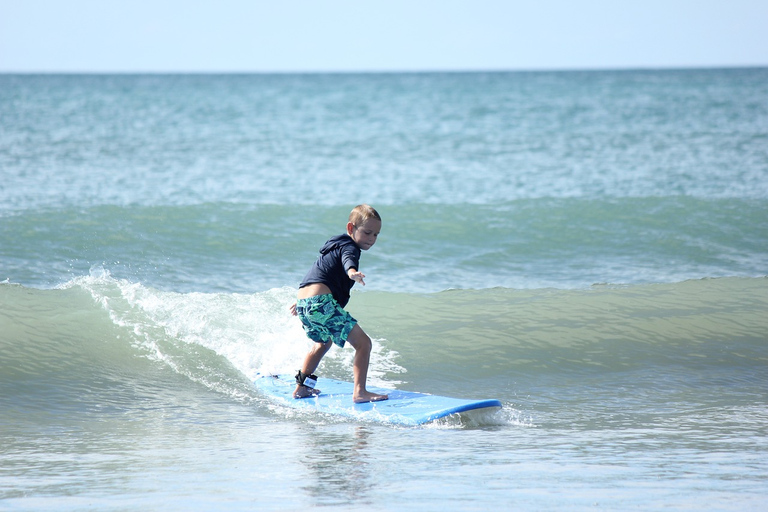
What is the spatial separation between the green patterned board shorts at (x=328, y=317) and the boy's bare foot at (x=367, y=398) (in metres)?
0.39

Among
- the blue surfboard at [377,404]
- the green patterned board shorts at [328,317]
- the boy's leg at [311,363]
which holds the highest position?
the green patterned board shorts at [328,317]

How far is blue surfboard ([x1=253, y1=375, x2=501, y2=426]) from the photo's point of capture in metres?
5.19

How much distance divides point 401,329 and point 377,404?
2293mm

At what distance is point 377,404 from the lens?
5.53 m

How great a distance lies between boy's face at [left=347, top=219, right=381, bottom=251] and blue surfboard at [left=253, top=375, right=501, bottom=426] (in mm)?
1088

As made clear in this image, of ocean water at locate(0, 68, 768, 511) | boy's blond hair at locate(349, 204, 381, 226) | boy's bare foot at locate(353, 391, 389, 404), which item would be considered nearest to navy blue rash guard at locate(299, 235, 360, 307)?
boy's blond hair at locate(349, 204, 381, 226)

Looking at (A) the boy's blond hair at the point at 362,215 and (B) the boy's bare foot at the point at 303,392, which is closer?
(A) the boy's blond hair at the point at 362,215

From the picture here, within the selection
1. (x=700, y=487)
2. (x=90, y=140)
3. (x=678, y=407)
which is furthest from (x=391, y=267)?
(x=90, y=140)

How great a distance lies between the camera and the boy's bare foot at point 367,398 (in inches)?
219

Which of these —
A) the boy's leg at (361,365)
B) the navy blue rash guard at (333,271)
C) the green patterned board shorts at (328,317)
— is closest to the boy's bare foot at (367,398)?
the boy's leg at (361,365)

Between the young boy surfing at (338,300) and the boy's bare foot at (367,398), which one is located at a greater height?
the young boy surfing at (338,300)

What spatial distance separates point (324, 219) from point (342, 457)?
921cm

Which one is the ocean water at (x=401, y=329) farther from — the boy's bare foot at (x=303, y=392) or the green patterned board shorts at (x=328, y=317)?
the green patterned board shorts at (x=328, y=317)

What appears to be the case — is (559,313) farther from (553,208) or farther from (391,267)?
(553,208)
